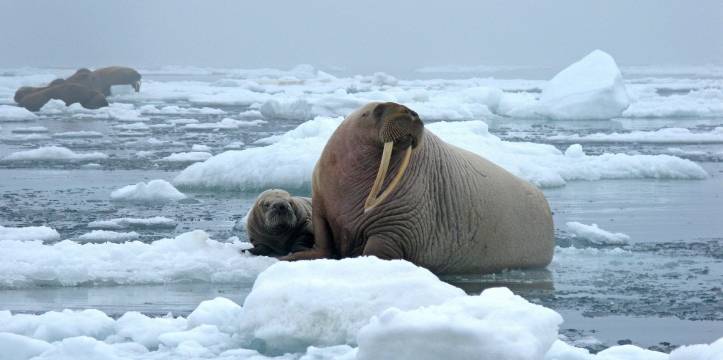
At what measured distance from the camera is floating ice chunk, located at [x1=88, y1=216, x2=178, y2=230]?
721 centimetres

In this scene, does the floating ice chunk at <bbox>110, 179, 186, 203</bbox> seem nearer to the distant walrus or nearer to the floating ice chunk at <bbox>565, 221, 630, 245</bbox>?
the floating ice chunk at <bbox>565, 221, 630, 245</bbox>

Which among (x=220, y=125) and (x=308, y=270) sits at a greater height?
(x=308, y=270)

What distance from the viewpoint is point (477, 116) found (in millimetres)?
20797

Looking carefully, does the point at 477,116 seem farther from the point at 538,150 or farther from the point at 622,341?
the point at 622,341

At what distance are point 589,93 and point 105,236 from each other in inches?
558

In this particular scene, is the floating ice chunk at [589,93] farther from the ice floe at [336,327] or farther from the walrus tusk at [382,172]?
the ice floe at [336,327]

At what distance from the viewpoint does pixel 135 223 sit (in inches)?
289

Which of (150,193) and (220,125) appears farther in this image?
(220,125)

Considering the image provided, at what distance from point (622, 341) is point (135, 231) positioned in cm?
371

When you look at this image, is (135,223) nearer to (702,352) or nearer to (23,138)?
(702,352)

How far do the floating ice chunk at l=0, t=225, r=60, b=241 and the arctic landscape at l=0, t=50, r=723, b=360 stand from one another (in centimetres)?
2

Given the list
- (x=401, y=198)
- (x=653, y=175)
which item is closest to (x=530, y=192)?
(x=401, y=198)

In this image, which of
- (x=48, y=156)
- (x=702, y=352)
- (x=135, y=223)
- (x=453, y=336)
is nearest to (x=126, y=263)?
(x=135, y=223)

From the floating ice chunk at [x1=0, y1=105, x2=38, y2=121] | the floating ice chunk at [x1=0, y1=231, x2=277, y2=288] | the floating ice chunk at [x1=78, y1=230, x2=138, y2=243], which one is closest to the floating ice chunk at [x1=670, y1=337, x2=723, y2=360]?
the floating ice chunk at [x1=0, y1=231, x2=277, y2=288]
